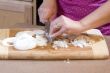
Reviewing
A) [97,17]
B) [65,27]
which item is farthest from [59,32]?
[97,17]

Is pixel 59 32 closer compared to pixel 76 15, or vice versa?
pixel 59 32

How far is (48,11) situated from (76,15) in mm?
107

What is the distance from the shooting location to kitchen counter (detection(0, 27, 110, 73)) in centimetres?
72

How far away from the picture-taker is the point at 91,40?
2.70 ft

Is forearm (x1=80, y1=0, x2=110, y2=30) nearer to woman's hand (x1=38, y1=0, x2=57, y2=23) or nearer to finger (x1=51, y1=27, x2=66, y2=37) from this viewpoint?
finger (x1=51, y1=27, x2=66, y2=37)

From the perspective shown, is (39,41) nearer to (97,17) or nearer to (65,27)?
(65,27)

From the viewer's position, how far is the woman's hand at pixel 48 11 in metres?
0.99

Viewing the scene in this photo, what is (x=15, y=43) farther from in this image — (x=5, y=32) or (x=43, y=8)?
(x=43, y=8)
